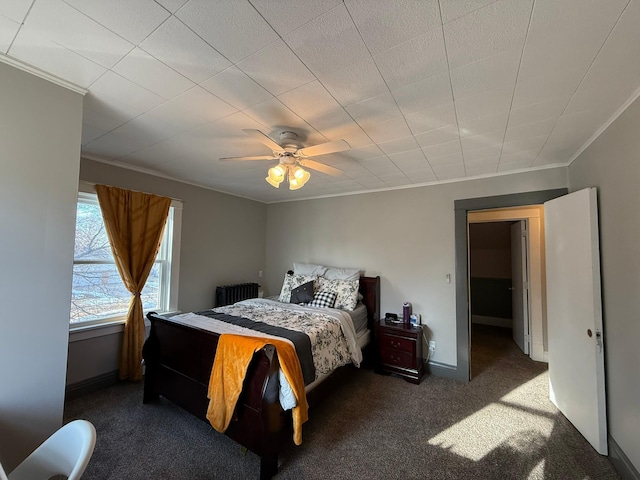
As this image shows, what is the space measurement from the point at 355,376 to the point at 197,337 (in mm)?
1999

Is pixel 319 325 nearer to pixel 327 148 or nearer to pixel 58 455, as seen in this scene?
pixel 327 148

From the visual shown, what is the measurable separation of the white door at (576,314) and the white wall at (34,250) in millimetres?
3677

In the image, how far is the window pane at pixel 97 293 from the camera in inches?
108

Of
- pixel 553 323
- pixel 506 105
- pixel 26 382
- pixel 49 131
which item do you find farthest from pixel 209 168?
pixel 553 323

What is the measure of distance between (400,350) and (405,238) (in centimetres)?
146

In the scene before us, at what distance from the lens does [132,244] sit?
9.82 ft

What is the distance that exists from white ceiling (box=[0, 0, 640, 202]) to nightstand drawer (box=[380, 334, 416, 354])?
2.21m

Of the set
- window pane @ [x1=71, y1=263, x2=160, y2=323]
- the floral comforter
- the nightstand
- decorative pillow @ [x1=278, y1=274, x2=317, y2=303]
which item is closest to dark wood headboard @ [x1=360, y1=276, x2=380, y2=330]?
the nightstand

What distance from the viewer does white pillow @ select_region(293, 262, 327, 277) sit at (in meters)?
4.04

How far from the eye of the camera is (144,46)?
4.15ft

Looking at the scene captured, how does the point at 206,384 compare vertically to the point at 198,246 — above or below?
below

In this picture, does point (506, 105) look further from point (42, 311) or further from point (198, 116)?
point (42, 311)

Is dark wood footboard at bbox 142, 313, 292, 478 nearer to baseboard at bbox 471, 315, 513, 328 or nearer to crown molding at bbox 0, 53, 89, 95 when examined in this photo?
crown molding at bbox 0, 53, 89, 95

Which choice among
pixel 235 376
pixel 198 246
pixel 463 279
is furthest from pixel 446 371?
pixel 198 246
